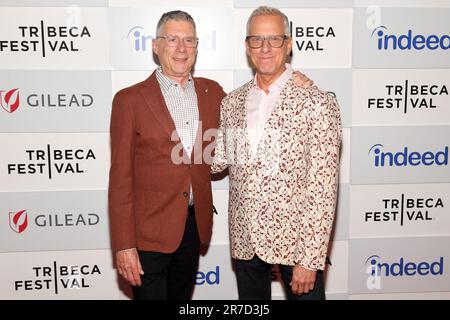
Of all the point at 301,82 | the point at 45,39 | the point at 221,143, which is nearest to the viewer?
the point at 301,82

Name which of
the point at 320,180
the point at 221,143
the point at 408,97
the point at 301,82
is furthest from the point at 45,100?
the point at 408,97

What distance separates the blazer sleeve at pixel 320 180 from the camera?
1.92 m

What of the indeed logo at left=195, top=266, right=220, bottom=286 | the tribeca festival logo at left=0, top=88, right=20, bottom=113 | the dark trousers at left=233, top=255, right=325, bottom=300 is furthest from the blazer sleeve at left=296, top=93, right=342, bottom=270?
the tribeca festival logo at left=0, top=88, right=20, bottom=113

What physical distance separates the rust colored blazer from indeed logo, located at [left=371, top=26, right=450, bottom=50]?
1.40 meters

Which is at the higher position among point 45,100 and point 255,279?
point 45,100

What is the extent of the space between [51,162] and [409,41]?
2.53 metres

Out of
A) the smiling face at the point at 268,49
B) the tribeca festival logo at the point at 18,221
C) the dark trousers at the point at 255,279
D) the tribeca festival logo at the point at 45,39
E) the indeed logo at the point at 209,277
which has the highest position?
the tribeca festival logo at the point at 45,39

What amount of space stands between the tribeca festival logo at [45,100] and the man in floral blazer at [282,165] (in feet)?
3.95

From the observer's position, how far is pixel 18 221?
2977mm

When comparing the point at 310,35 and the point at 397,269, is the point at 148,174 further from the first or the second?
the point at 397,269

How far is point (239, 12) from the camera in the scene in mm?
2871

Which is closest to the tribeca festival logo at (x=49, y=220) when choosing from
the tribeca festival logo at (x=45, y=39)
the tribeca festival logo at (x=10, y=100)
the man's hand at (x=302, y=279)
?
the tribeca festival logo at (x=10, y=100)

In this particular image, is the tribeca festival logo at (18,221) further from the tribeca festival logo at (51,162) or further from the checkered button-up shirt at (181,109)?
the checkered button-up shirt at (181,109)

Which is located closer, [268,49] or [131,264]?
[268,49]
